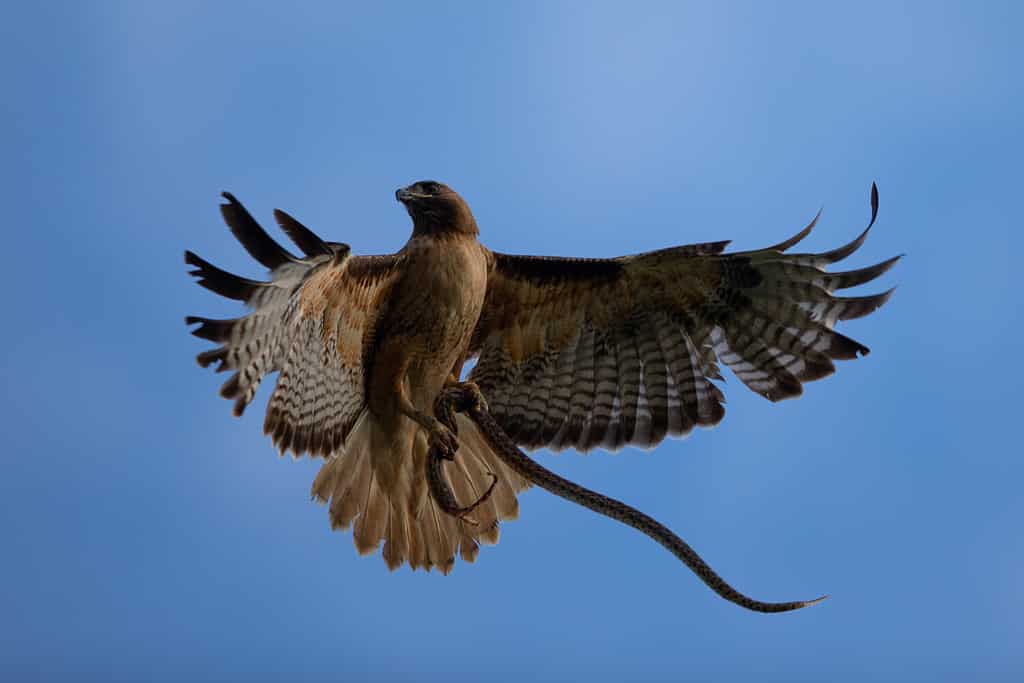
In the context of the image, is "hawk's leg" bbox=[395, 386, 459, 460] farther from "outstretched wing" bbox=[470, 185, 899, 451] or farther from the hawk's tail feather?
"outstretched wing" bbox=[470, 185, 899, 451]

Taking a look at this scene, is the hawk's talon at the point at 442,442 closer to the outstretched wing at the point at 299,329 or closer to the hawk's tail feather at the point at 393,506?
the hawk's tail feather at the point at 393,506

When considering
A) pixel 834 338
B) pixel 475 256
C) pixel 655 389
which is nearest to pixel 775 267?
pixel 834 338

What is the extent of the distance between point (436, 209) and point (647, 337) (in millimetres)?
1603

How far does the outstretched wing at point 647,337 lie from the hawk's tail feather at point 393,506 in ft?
2.12

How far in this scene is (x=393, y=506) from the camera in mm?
8211

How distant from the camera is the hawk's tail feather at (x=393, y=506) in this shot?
26.6ft

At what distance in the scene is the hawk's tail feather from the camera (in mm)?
8102

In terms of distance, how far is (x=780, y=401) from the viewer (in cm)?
812

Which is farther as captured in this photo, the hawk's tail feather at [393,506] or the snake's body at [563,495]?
the hawk's tail feather at [393,506]

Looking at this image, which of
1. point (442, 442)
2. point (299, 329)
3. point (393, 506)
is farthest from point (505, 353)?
point (299, 329)

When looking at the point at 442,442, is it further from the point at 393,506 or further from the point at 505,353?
the point at 505,353

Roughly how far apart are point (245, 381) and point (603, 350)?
2.78 metres

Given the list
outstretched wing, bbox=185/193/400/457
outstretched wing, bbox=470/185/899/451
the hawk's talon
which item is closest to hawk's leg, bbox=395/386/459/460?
the hawk's talon

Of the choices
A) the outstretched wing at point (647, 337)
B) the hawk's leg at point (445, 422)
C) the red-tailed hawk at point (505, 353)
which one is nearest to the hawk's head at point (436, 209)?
the red-tailed hawk at point (505, 353)
